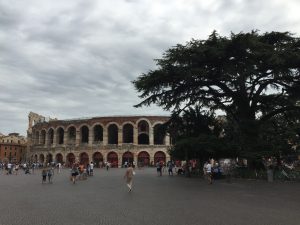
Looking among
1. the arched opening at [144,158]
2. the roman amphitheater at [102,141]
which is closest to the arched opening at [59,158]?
the roman amphitheater at [102,141]

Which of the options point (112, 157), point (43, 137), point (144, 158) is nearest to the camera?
point (144, 158)

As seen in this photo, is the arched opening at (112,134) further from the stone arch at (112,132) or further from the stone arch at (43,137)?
the stone arch at (43,137)

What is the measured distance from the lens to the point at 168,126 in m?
33.8

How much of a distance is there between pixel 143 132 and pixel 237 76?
4490cm

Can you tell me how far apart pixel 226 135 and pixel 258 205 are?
1793cm

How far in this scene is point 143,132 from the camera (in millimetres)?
69562

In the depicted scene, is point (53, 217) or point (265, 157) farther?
point (265, 157)

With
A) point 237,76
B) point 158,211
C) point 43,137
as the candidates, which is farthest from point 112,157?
point 158,211

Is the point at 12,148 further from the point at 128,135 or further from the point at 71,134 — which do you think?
the point at 128,135

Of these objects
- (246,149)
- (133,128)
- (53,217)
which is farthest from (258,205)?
(133,128)

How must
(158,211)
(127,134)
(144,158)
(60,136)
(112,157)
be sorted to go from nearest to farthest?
(158,211) < (144,158) < (112,157) < (127,134) < (60,136)

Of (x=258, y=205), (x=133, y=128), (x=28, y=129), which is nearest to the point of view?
(x=258, y=205)

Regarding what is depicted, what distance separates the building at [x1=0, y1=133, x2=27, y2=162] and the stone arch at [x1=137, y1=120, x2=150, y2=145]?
169 feet

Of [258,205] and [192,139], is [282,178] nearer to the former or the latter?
[192,139]
